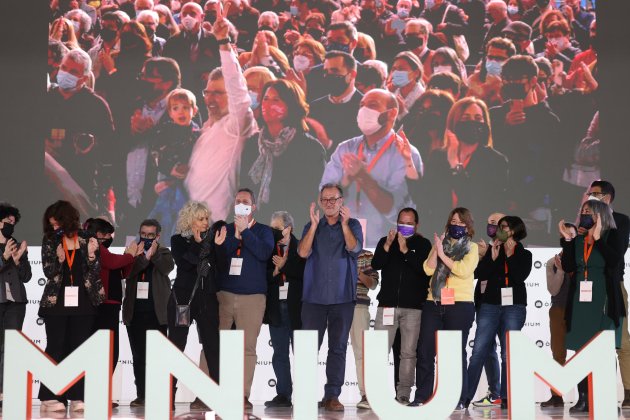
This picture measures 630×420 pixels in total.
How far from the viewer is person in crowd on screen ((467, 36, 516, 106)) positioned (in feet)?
28.3

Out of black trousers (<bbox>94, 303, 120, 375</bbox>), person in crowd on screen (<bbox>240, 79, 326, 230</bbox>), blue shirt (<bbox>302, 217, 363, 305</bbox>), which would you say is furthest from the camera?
person in crowd on screen (<bbox>240, 79, 326, 230</bbox>)

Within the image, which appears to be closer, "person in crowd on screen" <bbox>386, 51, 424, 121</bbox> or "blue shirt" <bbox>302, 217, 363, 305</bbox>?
"blue shirt" <bbox>302, 217, 363, 305</bbox>

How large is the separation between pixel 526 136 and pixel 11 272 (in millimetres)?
4824

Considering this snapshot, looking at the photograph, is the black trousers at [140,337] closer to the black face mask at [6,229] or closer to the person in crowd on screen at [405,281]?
the black face mask at [6,229]

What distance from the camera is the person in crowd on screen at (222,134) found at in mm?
8555

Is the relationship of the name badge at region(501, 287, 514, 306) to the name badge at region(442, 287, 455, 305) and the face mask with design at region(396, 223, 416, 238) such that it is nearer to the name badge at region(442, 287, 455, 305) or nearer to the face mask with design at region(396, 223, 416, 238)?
the name badge at region(442, 287, 455, 305)

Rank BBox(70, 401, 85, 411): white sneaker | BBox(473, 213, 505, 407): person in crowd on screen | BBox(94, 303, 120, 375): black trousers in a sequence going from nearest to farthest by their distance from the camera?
BBox(70, 401, 85, 411): white sneaker
BBox(94, 303, 120, 375): black trousers
BBox(473, 213, 505, 407): person in crowd on screen

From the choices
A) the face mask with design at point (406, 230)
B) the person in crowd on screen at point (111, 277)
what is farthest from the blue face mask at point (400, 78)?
the person in crowd on screen at point (111, 277)

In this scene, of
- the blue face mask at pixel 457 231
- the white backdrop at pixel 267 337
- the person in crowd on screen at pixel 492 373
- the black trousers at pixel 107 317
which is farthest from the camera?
the white backdrop at pixel 267 337

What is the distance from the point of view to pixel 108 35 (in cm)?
863

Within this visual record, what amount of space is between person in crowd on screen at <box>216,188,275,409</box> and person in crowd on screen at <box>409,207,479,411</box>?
3.79 ft

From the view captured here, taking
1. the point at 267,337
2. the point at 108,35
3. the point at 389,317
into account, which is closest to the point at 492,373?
the point at 389,317

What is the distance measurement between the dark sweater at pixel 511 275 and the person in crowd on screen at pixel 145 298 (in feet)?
7.84

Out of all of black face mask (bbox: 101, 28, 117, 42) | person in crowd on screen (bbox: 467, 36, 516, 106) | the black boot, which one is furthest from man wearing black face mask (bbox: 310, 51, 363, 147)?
the black boot
